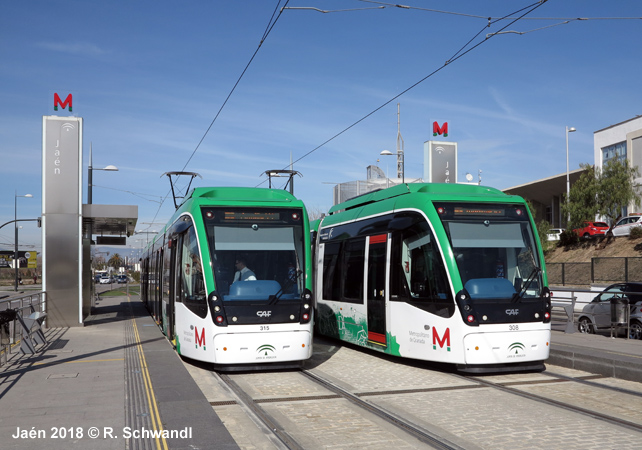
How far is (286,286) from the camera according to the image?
36.8ft

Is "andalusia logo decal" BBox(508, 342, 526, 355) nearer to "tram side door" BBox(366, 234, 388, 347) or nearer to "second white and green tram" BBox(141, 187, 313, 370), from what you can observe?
"tram side door" BBox(366, 234, 388, 347)

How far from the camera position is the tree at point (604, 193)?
4762 cm

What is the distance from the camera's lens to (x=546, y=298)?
10.8m

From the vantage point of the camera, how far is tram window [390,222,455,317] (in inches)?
418

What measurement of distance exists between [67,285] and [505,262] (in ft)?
45.6

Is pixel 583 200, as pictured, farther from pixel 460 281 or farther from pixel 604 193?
pixel 460 281

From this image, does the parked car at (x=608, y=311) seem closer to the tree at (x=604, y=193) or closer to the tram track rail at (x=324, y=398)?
the tram track rail at (x=324, y=398)

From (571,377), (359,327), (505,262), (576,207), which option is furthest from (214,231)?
(576,207)

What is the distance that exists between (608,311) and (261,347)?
34.2ft

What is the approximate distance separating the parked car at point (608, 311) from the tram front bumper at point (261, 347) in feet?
27.5

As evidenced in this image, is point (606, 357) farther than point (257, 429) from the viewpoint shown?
Yes

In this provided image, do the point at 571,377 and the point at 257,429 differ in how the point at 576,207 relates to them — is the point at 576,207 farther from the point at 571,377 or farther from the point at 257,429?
the point at 257,429

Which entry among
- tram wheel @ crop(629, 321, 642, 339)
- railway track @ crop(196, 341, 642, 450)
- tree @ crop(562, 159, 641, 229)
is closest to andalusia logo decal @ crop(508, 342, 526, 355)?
railway track @ crop(196, 341, 642, 450)

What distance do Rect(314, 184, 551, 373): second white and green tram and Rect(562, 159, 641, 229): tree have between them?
39821mm
